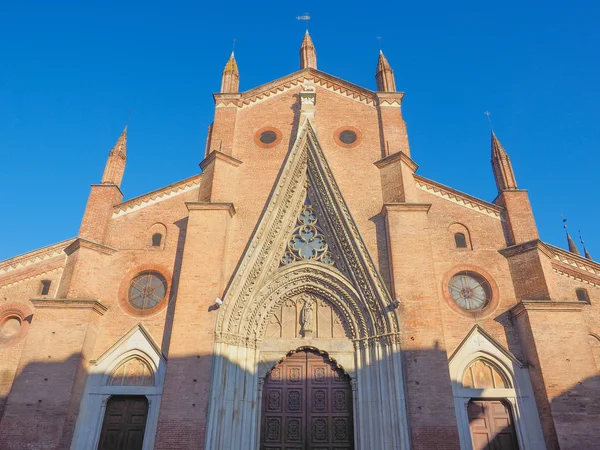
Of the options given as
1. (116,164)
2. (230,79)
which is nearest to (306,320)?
(116,164)

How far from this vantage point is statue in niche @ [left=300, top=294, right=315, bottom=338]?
14.7m

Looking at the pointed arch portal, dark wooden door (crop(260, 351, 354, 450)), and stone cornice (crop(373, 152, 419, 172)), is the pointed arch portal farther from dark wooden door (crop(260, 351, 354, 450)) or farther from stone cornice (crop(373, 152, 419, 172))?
stone cornice (crop(373, 152, 419, 172))

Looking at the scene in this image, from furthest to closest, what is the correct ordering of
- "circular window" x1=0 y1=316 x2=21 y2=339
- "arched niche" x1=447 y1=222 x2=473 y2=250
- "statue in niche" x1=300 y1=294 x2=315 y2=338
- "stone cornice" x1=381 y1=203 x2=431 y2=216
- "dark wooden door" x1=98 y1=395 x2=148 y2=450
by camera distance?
"arched niche" x1=447 y1=222 x2=473 y2=250 → "circular window" x1=0 y1=316 x2=21 y2=339 → "stone cornice" x1=381 y1=203 x2=431 y2=216 → "statue in niche" x1=300 y1=294 x2=315 y2=338 → "dark wooden door" x1=98 y1=395 x2=148 y2=450

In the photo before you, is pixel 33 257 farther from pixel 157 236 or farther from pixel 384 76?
pixel 384 76

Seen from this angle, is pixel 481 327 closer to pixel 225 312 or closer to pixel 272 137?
pixel 225 312

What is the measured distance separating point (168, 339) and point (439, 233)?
9582 millimetres

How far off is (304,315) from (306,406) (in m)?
2.73

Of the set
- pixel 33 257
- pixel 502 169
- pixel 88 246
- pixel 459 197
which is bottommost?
pixel 88 246

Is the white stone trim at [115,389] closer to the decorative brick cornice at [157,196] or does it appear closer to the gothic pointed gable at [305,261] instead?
the gothic pointed gable at [305,261]

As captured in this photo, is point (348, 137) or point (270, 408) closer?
point (270, 408)

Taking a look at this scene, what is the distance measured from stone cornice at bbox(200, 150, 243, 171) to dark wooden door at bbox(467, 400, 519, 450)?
11329 millimetres

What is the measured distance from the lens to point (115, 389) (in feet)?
45.5

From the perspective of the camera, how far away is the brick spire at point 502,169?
54.9 ft

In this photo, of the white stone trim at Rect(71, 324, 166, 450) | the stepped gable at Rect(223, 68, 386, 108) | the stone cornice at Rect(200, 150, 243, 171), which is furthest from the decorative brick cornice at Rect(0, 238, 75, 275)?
the stepped gable at Rect(223, 68, 386, 108)
